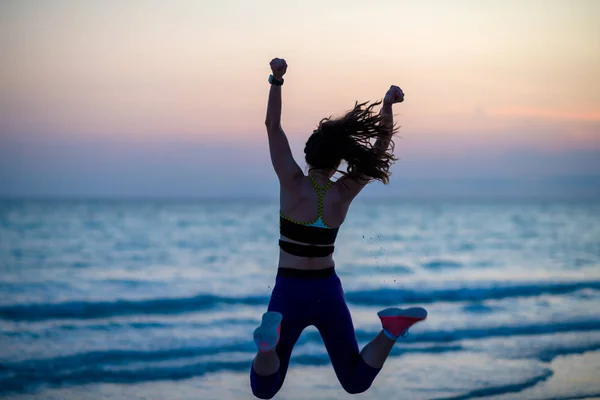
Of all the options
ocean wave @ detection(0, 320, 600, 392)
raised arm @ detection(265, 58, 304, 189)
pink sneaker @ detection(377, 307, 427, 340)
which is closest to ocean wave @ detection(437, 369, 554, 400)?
ocean wave @ detection(0, 320, 600, 392)

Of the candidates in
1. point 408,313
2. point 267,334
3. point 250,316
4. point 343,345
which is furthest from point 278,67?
point 250,316

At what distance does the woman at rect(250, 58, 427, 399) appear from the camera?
4297 mm

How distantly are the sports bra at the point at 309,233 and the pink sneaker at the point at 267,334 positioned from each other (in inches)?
18.6

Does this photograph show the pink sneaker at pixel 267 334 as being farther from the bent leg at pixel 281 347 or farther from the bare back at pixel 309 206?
the bare back at pixel 309 206

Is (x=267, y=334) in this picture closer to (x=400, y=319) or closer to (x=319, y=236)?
(x=319, y=236)

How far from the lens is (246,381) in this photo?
8172 millimetres

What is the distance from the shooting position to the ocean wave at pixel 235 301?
1285 cm

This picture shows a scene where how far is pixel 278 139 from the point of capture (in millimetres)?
4234

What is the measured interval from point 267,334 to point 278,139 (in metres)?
1.06

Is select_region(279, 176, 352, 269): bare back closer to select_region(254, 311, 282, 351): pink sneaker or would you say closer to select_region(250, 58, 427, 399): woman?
select_region(250, 58, 427, 399): woman

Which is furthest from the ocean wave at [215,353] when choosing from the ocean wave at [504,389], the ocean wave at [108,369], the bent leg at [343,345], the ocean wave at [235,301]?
the bent leg at [343,345]

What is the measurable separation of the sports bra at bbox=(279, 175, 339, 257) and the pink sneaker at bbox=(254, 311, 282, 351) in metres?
0.47

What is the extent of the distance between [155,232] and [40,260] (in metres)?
10.7

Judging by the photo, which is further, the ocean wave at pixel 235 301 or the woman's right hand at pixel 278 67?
the ocean wave at pixel 235 301
